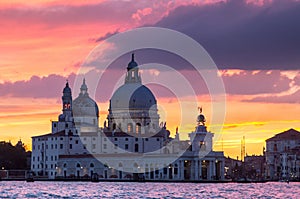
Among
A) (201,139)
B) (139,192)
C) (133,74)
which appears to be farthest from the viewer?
(133,74)

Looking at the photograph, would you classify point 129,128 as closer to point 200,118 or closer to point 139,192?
point 200,118

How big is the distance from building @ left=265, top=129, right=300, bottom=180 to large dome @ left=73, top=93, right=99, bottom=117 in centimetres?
3363

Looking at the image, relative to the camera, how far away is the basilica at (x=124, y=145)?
13400cm

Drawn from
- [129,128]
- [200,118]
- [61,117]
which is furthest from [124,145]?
[200,118]

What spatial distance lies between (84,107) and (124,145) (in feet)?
40.4

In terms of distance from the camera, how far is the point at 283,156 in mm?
170500

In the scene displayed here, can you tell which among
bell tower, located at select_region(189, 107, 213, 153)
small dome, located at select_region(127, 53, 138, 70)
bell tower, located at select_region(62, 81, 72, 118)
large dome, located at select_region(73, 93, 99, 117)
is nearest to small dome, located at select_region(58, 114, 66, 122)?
bell tower, located at select_region(62, 81, 72, 118)

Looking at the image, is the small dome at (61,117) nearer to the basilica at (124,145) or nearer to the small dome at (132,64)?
the basilica at (124,145)

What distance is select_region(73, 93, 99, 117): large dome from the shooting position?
152625 millimetres

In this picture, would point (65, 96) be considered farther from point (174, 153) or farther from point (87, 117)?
point (174, 153)

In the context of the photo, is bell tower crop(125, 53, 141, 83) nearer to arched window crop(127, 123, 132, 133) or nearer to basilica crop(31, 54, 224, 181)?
basilica crop(31, 54, 224, 181)

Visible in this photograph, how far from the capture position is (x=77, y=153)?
470 feet

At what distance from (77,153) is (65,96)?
1167 centimetres

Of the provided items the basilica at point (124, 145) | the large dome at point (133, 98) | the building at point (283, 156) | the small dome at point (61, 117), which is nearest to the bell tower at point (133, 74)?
the basilica at point (124, 145)
